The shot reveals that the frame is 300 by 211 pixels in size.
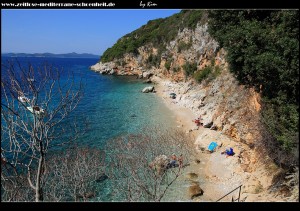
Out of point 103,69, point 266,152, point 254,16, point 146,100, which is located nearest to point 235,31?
point 254,16

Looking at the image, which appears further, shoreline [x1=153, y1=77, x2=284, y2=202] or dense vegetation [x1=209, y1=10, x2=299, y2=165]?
shoreline [x1=153, y1=77, x2=284, y2=202]

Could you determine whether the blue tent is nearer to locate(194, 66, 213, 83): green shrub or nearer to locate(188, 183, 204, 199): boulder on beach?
locate(188, 183, 204, 199): boulder on beach

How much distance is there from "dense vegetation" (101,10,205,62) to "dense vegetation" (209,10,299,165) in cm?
3591

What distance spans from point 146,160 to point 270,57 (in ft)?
38.3

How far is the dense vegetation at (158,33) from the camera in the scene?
213ft

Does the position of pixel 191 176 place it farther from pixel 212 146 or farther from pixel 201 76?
pixel 201 76

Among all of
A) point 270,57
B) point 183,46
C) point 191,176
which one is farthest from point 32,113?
point 183,46

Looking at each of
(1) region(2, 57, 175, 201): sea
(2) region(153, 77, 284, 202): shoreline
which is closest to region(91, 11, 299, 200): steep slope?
(2) region(153, 77, 284, 202): shoreline

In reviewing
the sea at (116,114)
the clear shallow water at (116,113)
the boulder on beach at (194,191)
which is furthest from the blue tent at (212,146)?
the clear shallow water at (116,113)

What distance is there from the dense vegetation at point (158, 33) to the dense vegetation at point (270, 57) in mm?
35907

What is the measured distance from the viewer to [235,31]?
20.5 m

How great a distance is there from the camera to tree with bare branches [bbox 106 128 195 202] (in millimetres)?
18884

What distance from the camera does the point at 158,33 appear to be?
82938 millimetres

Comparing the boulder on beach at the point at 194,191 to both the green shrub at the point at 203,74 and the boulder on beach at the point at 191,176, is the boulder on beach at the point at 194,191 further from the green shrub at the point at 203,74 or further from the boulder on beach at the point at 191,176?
the green shrub at the point at 203,74
